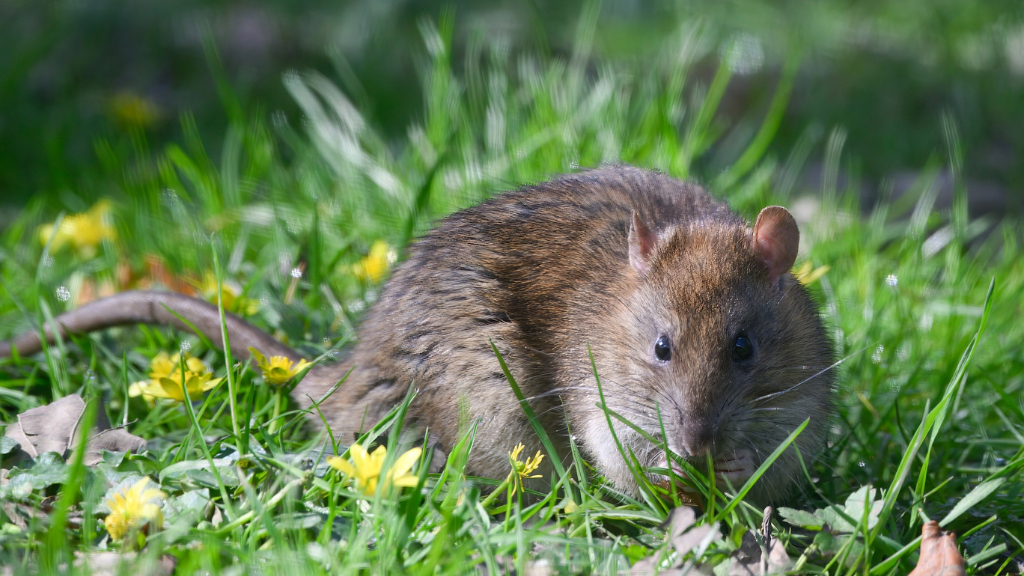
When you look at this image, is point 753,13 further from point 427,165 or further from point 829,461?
point 829,461

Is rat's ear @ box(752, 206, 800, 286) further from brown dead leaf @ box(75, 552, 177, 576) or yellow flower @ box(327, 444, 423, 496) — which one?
brown dead leaf @ box(75, 552, 177, 576)

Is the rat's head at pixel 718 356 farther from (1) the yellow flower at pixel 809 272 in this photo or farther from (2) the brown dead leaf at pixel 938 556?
(1) the yellow flower at pixel 809 272

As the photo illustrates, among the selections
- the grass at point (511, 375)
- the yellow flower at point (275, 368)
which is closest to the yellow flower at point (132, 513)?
the grass at point (511, 375)

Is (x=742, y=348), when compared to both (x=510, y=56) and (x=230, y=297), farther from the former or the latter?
(x=510, y=56)

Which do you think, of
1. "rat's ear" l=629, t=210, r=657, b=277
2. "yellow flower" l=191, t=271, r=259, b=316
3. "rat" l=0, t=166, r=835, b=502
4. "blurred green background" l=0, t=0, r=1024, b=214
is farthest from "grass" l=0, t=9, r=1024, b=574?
"rat's ear" l=629, t=210, r=657, b=277

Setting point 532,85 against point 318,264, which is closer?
point 318,264

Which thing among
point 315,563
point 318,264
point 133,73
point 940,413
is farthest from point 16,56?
point 940,413

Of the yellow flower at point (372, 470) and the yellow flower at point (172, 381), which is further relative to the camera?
the yellow flower at point (172, 381)
